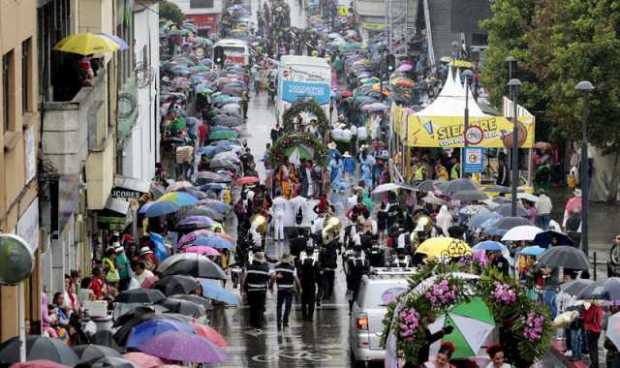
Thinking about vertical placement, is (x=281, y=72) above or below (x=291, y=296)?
above

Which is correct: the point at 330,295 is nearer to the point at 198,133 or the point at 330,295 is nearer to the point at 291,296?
the point at 291,296

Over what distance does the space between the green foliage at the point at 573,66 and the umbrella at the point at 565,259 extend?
1772 cm

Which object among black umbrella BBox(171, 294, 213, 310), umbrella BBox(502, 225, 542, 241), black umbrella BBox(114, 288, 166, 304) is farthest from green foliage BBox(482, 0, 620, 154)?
black umbrella BBox(114, 288, 166, 304)

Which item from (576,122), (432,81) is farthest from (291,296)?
(432,81)

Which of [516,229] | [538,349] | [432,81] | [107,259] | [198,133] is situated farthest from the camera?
[432,81]

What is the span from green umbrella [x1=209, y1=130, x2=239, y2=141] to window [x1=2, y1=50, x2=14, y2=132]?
3951 centimetres

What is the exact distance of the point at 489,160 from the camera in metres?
53.1

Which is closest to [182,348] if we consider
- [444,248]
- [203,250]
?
[203,250]

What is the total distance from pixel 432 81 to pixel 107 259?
49.5 meters

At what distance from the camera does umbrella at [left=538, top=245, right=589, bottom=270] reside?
1158 inches

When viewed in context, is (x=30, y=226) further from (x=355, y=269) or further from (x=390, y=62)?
(x=390, y=62)

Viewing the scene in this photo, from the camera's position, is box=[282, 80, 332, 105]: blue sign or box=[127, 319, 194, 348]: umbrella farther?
box=[282, 80, 332, 105]: blue sign

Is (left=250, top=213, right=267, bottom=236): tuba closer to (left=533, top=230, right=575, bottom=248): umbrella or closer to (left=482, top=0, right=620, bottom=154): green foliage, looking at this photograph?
(left=533, top=230, right=575, bottom=248): umbrella

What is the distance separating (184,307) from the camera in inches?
971
